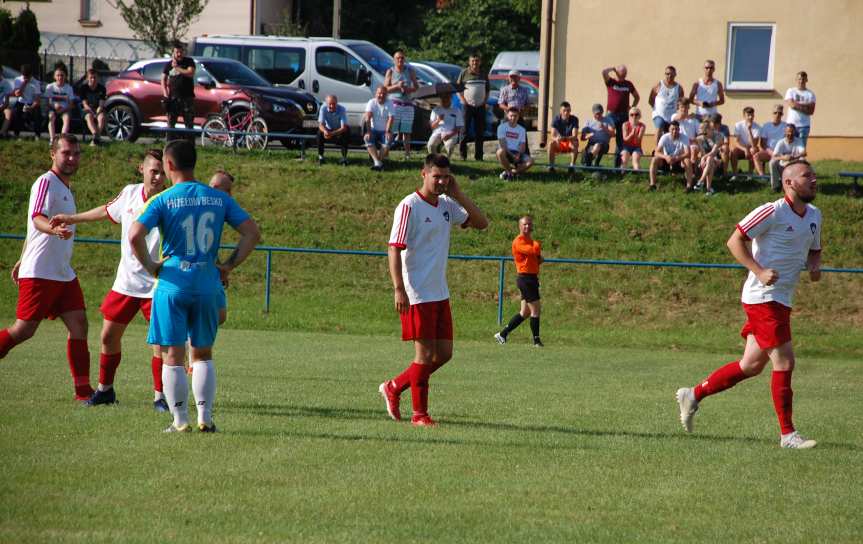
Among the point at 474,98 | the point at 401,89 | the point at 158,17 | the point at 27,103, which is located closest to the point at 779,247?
the point at 401,89

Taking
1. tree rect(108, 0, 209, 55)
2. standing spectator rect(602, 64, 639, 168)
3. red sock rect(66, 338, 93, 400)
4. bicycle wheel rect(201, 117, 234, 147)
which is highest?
tree rect(108, 0, 209, 55)

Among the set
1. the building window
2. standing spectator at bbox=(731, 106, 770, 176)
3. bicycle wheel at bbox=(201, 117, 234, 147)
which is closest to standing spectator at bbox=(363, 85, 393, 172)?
bicycle wheel at bbox=(201, 117, 234, 147)

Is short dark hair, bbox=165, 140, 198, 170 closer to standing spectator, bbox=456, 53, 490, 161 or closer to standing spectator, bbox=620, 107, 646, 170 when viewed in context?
standing spectator, bbox=456, 53, 490, 161

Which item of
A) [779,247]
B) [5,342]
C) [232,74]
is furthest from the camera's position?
[232,74]

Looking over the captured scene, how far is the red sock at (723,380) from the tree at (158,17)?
127 feet

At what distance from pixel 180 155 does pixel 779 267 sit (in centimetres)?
455

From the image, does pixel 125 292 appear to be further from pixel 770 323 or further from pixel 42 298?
pixel 770 323

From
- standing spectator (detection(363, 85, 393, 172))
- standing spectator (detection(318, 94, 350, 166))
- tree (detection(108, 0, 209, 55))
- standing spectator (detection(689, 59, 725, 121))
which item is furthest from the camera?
tree (detection(108, 0, 209, 55))

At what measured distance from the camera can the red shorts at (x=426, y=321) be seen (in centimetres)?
888

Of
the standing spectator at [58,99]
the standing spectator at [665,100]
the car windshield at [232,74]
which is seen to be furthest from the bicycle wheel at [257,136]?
the standing spectator at [665,100]

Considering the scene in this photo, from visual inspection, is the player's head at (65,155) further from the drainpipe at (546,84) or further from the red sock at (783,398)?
the drainpipe at (546,84)

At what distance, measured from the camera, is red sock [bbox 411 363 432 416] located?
29.6ft

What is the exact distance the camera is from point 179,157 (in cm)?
760

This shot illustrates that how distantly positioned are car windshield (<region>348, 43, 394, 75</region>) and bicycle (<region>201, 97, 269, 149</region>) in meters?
3.91
